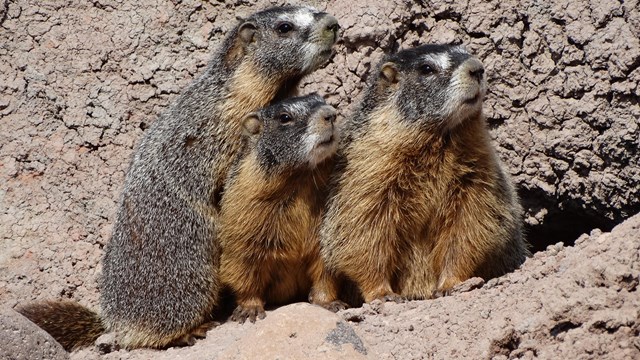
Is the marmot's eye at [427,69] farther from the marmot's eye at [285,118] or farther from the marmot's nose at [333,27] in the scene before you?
the marmot's eye at [285,118]

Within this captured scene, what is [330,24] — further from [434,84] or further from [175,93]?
[175,93]

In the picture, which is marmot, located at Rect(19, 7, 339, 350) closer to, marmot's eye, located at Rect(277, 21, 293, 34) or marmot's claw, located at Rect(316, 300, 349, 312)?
marmot's eye, located at Rect(277, 21, 293, 34)

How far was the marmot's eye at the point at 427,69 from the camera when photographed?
736cm

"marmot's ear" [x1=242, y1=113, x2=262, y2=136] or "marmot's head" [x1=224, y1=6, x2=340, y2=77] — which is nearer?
"marmot's ear" [x1=242, y1=113, x2=262, y2=136]

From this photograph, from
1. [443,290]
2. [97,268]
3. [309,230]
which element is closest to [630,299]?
[443,290]

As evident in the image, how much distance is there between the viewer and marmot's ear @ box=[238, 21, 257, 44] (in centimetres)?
799

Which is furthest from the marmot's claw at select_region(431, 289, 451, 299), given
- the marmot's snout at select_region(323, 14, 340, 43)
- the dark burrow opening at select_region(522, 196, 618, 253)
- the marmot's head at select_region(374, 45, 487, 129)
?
the marmot's snout at select_region(323, 14, 340, 43)

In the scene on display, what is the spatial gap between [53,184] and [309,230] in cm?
244

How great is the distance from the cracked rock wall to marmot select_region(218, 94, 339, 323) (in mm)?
1531

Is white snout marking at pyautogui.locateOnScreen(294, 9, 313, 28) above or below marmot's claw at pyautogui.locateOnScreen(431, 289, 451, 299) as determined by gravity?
above

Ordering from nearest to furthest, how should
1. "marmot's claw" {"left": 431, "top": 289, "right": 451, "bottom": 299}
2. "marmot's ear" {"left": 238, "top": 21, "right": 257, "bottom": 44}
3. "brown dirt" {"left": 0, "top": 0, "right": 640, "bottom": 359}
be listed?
"marmot's claw" {"left": 431, "top": 289, "right": 451, "bottom": 299}
"marmot's ear" {"left": 238, "top": 21, "right": 257, "bottom": 44}
"brown dirt" {"left": 0, "top": 0, "right": 640, "bottom": 359}

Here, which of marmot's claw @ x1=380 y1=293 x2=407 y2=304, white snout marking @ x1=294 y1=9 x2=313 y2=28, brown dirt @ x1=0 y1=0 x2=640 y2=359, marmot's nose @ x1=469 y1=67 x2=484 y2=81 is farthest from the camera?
brown dirt @ x1=0 y1=0 x2=640 y2=359

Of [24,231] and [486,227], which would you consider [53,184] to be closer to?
[24,231]

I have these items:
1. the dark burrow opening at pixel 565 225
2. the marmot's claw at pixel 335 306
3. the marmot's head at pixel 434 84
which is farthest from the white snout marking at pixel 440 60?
the dark burrow opening at pixel 565 225
